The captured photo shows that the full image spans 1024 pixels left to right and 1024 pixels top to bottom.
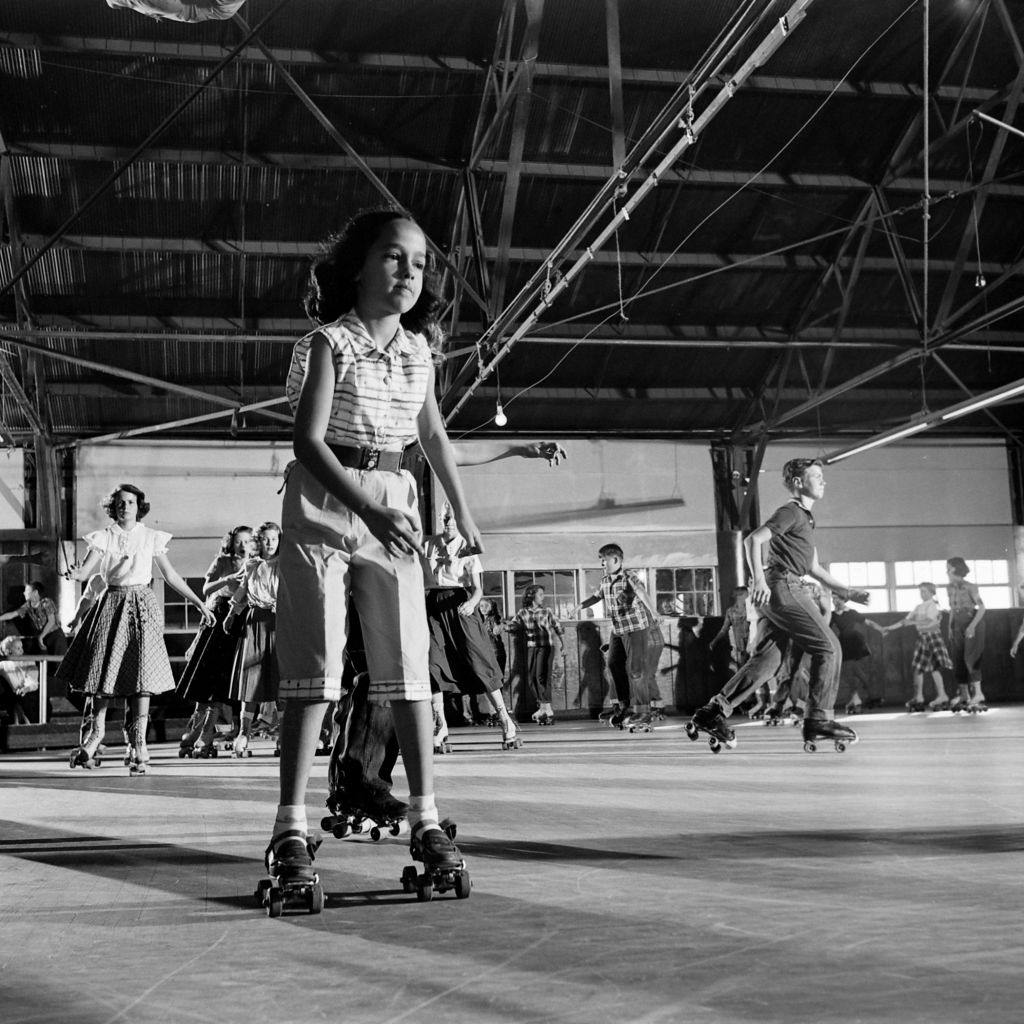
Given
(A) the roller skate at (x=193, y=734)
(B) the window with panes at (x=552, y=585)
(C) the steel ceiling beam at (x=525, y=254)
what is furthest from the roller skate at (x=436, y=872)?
(B) the window with panes at (x=552, y=585)

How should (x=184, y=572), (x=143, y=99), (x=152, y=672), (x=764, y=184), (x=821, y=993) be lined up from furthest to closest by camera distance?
(x=184, y=572)
(x=764, y=184)
(x=143, y=99)
(x=152, y=672)
(x=821, y=993)

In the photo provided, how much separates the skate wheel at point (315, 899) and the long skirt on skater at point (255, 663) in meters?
5.89

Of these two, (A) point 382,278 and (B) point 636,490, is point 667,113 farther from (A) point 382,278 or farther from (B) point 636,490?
(B) point 636,490

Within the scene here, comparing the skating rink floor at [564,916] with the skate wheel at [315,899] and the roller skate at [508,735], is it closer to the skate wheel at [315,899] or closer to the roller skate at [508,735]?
the skate wheel at [315,899]

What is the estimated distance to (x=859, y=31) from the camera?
1189 cm

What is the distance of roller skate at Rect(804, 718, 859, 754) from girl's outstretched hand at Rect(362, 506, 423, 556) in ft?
14.4

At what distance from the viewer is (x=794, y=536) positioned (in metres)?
6.13

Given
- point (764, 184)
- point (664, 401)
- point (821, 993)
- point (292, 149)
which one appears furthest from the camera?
point (664, 401)

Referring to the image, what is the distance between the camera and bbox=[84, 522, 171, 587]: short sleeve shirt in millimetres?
6031

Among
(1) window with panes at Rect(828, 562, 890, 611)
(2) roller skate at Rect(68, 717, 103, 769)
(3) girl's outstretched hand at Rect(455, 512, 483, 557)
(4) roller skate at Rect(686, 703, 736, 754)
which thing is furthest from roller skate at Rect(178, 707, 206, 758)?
(1) window with panes at Rect(828, 562, 890, 611)

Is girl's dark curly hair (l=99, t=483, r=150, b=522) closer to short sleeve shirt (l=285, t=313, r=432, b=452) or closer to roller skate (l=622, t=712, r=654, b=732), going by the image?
short sleeve shirt (l=285, t=313, r=432, b=452)

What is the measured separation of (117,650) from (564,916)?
4609 mm

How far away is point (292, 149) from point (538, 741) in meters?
7.00

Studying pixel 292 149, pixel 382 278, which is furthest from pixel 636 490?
pixel 382 278
